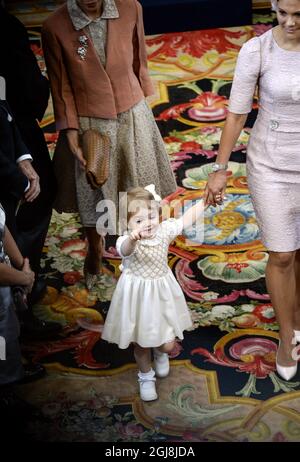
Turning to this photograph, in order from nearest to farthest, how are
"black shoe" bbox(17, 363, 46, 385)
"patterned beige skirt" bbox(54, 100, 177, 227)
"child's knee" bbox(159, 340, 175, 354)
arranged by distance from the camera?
"child's knee" bbox(159, 340, 175, 354) < "black shoe" bbox(17, 363, 46, 385) < "patterned beige skirt" bbox(54, 100, 177, 227)

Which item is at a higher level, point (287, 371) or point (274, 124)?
point (274, 124)

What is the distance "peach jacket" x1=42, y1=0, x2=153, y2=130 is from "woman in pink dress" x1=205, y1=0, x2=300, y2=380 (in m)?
0.58

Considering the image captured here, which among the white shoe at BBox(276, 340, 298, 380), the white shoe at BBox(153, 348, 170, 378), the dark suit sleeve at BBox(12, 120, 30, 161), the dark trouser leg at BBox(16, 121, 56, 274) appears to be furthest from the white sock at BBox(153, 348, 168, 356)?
the dark suit sleeve at BBox(12, 120, 30, 161)

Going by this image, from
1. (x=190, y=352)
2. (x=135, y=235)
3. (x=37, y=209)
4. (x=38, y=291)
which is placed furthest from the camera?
(x=38, y=291)

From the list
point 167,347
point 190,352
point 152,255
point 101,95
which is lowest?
point 190,352

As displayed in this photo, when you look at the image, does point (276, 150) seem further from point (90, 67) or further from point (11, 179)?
point (11, 179)

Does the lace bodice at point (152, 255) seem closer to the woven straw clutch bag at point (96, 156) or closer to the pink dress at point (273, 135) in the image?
the pink dress at point (273, 135)

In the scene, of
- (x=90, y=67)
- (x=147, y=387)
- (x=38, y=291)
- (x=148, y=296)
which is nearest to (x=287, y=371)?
(x=147, y=387)

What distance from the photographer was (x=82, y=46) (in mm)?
3680

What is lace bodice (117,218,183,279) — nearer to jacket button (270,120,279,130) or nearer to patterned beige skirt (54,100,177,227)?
jacket button (270,120,279,130)

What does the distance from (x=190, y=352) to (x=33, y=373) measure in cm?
68

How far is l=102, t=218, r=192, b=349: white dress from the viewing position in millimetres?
3342

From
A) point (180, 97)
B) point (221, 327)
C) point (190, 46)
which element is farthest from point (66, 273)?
point (190, 46)
